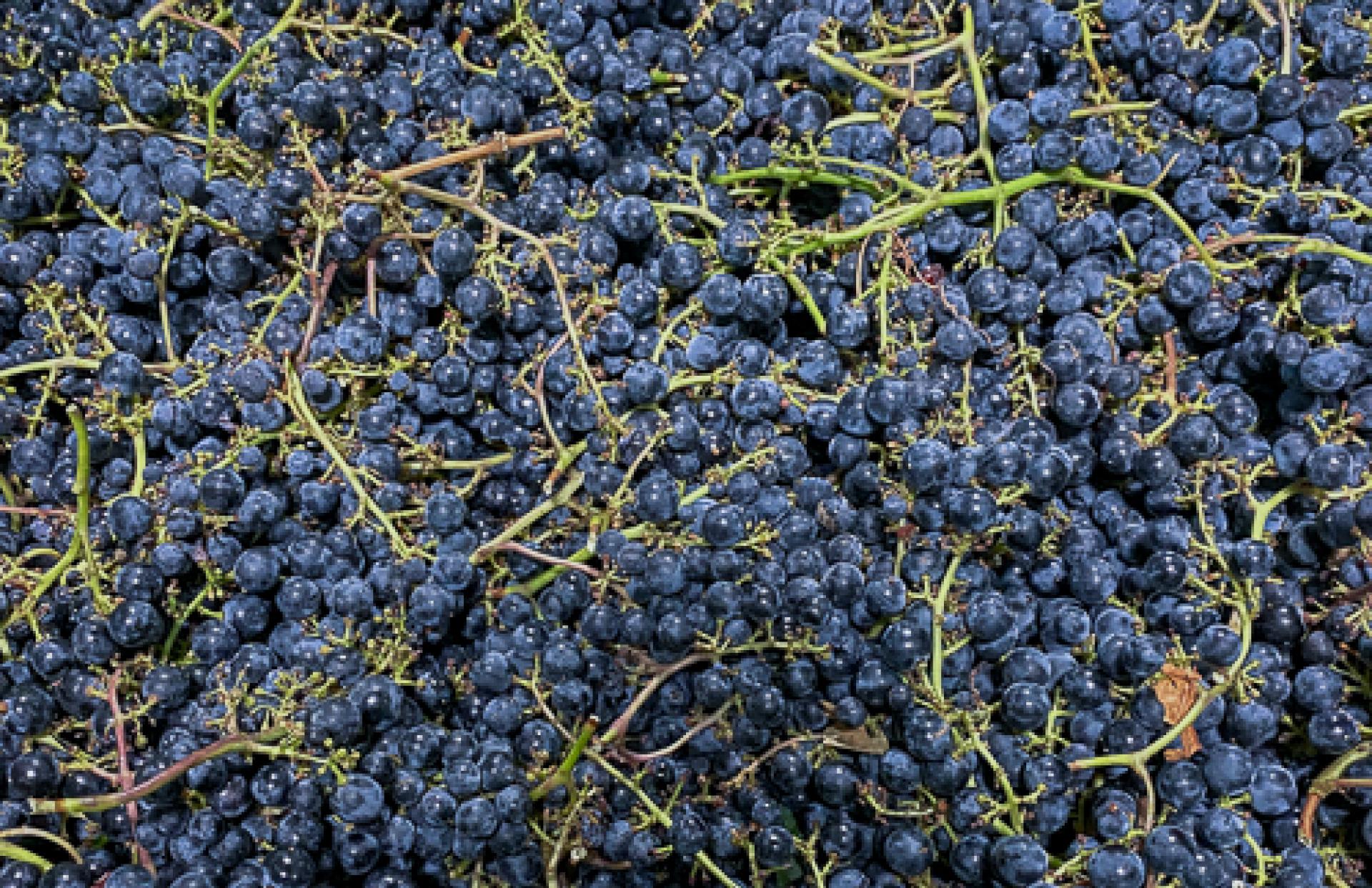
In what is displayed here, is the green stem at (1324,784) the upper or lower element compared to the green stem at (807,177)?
lower

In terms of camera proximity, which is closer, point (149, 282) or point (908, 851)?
point (908, 851)

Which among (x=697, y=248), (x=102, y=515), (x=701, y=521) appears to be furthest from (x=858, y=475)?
(x=102, y=515)

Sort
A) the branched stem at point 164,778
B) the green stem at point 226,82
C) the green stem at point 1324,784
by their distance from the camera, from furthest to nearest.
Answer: the green stem at point 226,82 → the green stem at point 1324,784 → the branched stem at point 164,778

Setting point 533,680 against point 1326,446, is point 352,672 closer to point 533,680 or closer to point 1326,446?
point 533,680

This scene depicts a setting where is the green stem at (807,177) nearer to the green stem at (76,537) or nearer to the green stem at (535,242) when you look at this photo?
the green stem at (535,242)

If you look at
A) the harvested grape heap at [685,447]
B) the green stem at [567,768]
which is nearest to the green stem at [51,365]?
the harvested grape heap at [685,447]

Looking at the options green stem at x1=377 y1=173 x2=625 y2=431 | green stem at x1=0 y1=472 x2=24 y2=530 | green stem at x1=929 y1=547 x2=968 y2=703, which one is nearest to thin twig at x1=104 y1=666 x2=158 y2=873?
green stem at x1=0 y1=472 x2=24 y2=530

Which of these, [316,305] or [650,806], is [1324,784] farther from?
[316,305]

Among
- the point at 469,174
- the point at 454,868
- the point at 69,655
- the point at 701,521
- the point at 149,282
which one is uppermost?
the point at 469,174
